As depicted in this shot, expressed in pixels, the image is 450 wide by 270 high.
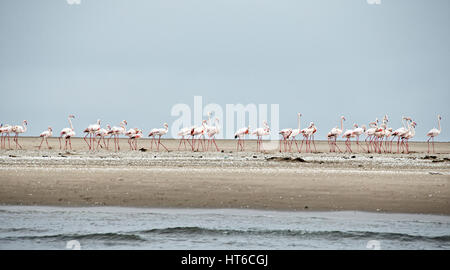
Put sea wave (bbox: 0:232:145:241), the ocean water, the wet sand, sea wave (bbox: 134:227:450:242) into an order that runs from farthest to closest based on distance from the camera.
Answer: the wet sand
sea wave (bbox: 0:232:145:241)
sea wave (bbox: 134:227:450:242)
the ocean water

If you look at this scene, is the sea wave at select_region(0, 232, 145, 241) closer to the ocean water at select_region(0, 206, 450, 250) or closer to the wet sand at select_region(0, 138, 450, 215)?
the ocean water at select_region(0, 206, 450, 250)

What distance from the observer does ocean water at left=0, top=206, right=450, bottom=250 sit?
396 inches

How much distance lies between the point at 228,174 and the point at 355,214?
5.94m

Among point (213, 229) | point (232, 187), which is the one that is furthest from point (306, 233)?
point (232, 187)

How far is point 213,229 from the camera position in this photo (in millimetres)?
10852

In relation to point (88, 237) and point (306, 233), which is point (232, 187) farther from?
point (88, 237)

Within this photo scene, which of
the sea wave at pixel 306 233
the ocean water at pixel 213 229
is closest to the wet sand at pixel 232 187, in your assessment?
the ocean water at pixel 213 229

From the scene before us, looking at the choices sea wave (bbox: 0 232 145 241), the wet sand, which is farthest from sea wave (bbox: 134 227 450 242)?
the wet sand

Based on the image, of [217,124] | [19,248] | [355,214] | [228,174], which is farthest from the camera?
[217,124]

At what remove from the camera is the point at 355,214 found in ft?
40.5
